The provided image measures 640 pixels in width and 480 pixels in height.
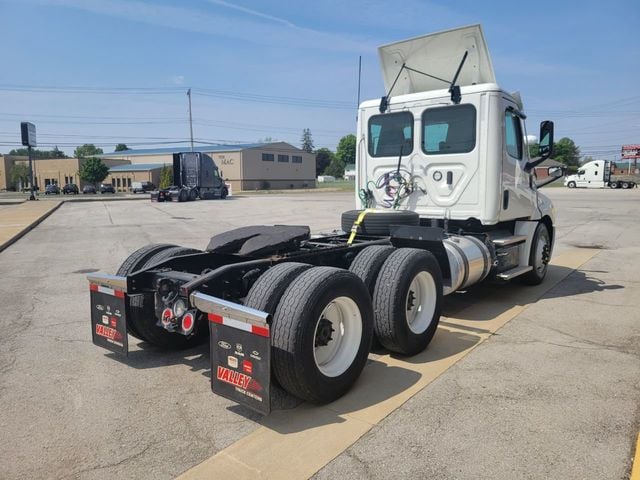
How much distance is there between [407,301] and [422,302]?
1.10 ft

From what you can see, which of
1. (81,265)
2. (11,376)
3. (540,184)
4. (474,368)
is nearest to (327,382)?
(474,368)

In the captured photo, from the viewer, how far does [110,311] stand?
A: 4.14 meters

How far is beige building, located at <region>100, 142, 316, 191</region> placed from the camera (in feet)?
256

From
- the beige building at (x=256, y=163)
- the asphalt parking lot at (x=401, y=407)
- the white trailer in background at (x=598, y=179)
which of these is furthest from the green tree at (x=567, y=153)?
the asphalt parking lot at (x=401, y=407)

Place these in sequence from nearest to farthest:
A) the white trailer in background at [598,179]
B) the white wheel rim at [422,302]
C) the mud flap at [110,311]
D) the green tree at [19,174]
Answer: the mud flap at [110,311], the white wheel rim at [422,302], the white trailer in background at [598,179], the green tree at [19,174]

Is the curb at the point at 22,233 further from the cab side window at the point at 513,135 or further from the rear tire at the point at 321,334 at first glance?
the cab side window at the point at 513,135

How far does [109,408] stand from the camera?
11.8ft

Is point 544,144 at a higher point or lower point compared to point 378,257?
higher

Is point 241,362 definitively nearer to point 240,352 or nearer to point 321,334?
point 240,352

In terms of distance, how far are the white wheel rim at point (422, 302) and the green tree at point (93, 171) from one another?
82025mm

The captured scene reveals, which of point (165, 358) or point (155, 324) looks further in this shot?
point (165, 358)

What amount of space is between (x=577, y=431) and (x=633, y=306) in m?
4.10

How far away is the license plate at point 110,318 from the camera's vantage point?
13.2 ft

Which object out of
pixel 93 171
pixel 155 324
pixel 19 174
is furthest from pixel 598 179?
pixel 19 174
